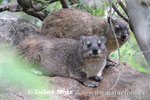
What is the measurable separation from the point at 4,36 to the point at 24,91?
10.7ft

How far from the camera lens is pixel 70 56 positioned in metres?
5.43

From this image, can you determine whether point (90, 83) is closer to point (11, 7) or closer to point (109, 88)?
point (109, 88)

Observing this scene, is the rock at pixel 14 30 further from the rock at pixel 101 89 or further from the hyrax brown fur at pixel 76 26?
the rock at pixel 101 89

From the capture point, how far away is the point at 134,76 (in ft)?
17.9

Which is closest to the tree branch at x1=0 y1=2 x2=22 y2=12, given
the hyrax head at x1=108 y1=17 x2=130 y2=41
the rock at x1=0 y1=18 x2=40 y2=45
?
the rock at x1=0 y1=18 x2=40 y2=45

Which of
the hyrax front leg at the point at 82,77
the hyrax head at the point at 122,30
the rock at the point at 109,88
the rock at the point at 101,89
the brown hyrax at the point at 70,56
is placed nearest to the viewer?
the rock at the point at 101,89

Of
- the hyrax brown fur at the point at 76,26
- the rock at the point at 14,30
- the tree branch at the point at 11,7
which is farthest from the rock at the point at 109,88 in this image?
the tree branch at the point at 11,7

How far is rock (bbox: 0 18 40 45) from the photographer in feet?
22.7

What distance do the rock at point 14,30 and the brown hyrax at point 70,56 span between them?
123cm

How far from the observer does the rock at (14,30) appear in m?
6.93

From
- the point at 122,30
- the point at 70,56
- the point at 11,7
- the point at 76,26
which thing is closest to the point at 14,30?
the point at 11,7

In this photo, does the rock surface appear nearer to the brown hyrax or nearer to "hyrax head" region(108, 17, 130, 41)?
the brown hyrax

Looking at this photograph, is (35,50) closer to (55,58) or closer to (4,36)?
(55,58)

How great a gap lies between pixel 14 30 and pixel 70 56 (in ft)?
8.55
